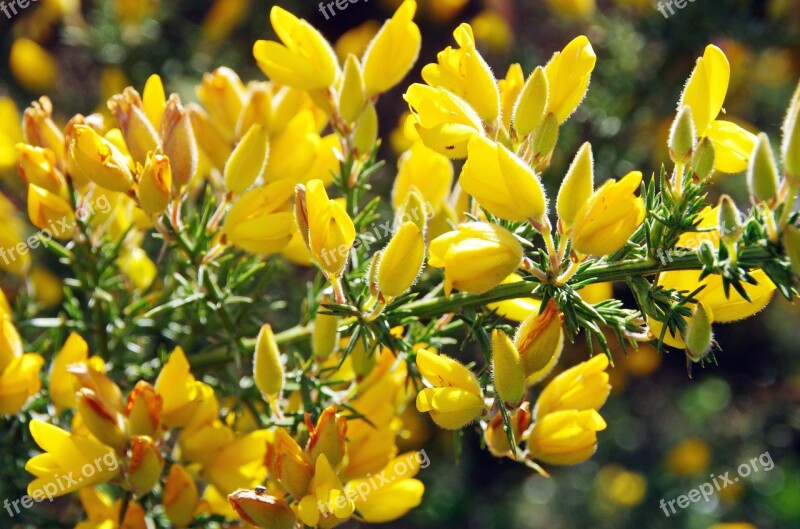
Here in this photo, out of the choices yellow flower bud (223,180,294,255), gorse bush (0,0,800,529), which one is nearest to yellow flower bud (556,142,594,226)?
gorse bush (0,0,800,529)

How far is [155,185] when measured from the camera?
2.76ft

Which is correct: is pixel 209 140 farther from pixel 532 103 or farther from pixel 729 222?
pixel 729 222

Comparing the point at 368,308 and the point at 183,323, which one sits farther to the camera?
the point at 183,323

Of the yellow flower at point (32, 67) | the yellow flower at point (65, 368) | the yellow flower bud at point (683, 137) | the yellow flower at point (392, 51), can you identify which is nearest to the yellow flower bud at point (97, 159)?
the yellow flower at point (65, 368)

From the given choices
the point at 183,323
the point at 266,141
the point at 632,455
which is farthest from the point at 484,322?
the point at 632,455

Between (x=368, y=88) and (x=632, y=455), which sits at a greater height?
(x=368, y=88)

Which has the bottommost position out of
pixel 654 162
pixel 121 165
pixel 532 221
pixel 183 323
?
pixel 654 162

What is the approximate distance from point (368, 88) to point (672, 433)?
167 centimetres

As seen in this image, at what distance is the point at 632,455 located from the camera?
2.26m

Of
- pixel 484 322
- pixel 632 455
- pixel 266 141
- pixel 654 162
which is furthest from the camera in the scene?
pixel 632 455

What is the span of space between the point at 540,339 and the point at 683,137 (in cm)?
22

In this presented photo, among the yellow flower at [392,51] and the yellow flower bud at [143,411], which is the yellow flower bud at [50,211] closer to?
the yellow flower bud at [143,411]

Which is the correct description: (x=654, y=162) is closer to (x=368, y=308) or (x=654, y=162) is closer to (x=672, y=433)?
(x=672, y=433)

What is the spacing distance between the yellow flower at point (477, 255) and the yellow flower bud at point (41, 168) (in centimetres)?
53
